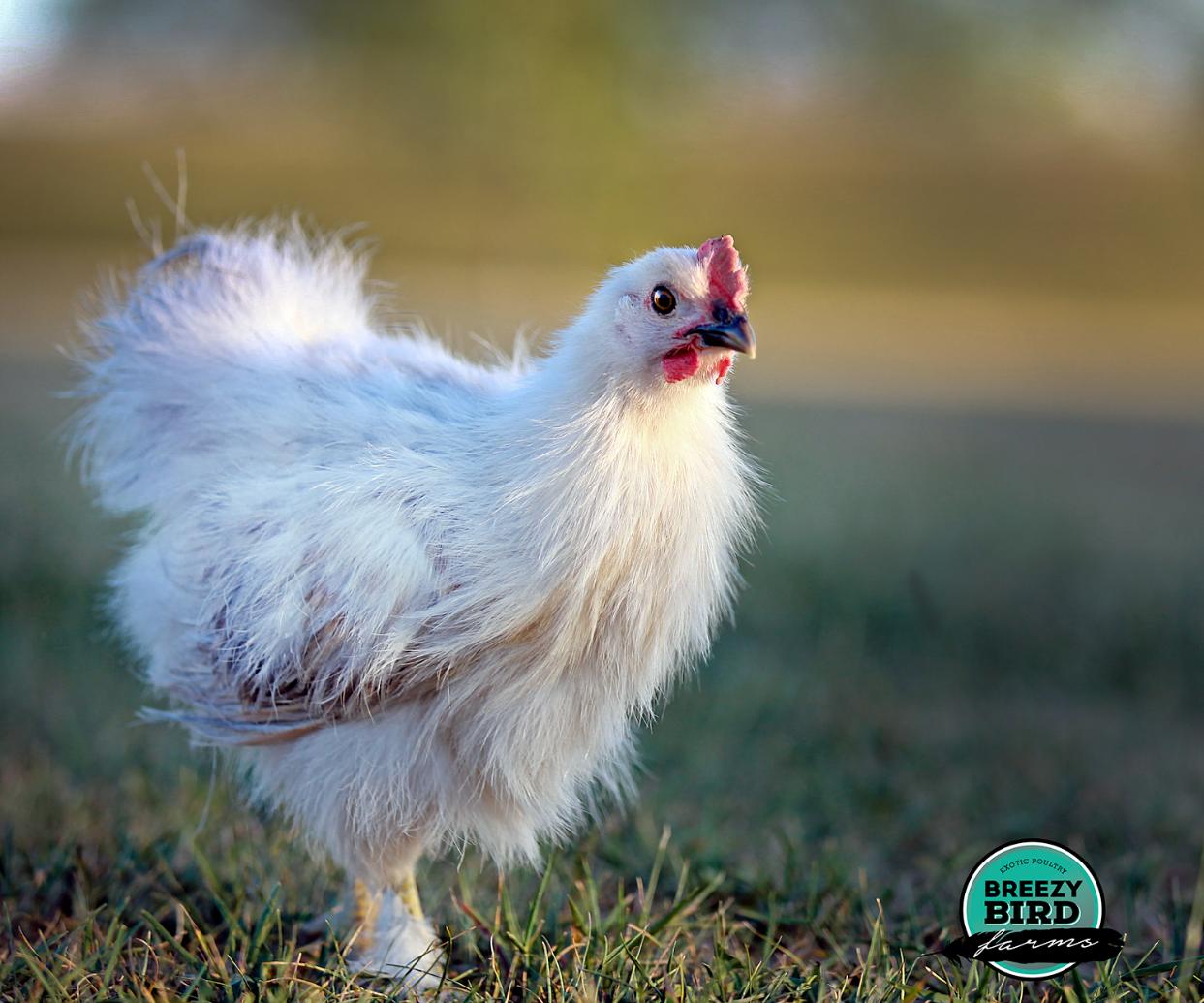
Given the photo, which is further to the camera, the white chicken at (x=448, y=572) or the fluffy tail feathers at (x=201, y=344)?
the fluffy tail feathers at (x=201, y=344)

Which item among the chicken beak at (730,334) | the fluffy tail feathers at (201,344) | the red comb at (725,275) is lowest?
the fluffy tail feathers at (201,344)

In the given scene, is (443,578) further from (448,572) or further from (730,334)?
(730,334)

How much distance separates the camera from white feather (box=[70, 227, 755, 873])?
90.0 inches

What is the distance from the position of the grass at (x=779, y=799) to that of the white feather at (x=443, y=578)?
0.34 metres

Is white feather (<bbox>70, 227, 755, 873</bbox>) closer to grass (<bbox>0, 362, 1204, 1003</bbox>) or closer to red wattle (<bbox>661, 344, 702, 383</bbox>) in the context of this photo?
red wattle (<bbox>661, 344, 702, 383</bbox>)

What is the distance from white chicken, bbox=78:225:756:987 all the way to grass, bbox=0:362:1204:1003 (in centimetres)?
28

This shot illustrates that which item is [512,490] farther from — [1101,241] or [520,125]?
[1101,241]

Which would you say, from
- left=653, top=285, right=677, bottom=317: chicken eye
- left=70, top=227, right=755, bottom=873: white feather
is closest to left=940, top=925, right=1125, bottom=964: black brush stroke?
left=70, top=227, right=755, bottom=873: white feather

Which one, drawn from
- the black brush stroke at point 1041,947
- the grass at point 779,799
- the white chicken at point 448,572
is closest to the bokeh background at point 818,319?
the grass at point 779,799

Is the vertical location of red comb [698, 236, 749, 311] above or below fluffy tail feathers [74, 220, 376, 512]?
above

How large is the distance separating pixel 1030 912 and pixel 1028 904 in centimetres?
2

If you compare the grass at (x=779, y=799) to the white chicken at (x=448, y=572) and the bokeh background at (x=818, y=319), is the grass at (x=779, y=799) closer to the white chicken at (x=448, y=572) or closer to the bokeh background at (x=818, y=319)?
the bokeh background at (x=818, y=319)

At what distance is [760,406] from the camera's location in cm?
1044

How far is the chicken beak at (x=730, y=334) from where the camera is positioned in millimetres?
2170
